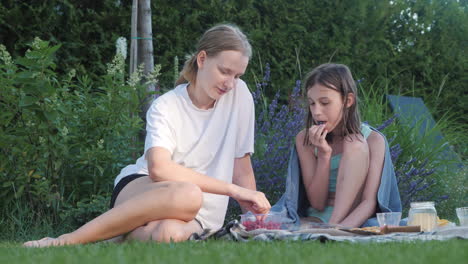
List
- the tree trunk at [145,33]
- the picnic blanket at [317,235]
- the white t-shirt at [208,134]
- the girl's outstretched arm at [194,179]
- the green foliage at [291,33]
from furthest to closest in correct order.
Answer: the green foliage at [291,33] → the tree trunk at [145,33] → the white t-shirt at [208,134] → the girl's outstretched arm at [194,179] → the picnic blanket at [317,235]

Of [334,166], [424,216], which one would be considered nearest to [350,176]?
[334,166]

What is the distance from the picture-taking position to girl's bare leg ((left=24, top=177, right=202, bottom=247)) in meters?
2.96

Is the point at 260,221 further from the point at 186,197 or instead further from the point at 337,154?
the point at 337,154

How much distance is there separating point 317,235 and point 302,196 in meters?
1.08

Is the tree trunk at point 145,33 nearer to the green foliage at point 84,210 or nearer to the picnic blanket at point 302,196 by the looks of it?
the green foliage at point 84,210

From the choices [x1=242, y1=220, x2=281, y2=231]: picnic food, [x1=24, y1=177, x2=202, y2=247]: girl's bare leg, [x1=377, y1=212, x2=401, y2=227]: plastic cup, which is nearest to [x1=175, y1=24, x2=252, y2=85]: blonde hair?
[x1=24, y1=177, x2=202, y2=247]: girl's bare leg

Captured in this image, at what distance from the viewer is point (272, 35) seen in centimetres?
734

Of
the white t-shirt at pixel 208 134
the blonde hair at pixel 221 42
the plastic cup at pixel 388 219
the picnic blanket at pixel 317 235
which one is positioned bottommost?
the picnic blanket at pixel 317 235

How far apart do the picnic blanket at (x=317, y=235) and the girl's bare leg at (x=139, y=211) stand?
187 millimetres

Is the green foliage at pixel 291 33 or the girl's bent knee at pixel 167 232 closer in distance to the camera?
the girl's bent knee at pixel 167 232

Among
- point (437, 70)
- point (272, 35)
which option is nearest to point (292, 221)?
point (272, 35)

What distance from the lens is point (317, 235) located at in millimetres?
2852

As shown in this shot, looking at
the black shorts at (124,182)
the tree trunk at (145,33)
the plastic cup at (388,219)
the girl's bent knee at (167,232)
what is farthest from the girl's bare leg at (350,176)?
the tree trunk at (145,33)

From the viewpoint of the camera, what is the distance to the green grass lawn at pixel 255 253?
2115 mm
